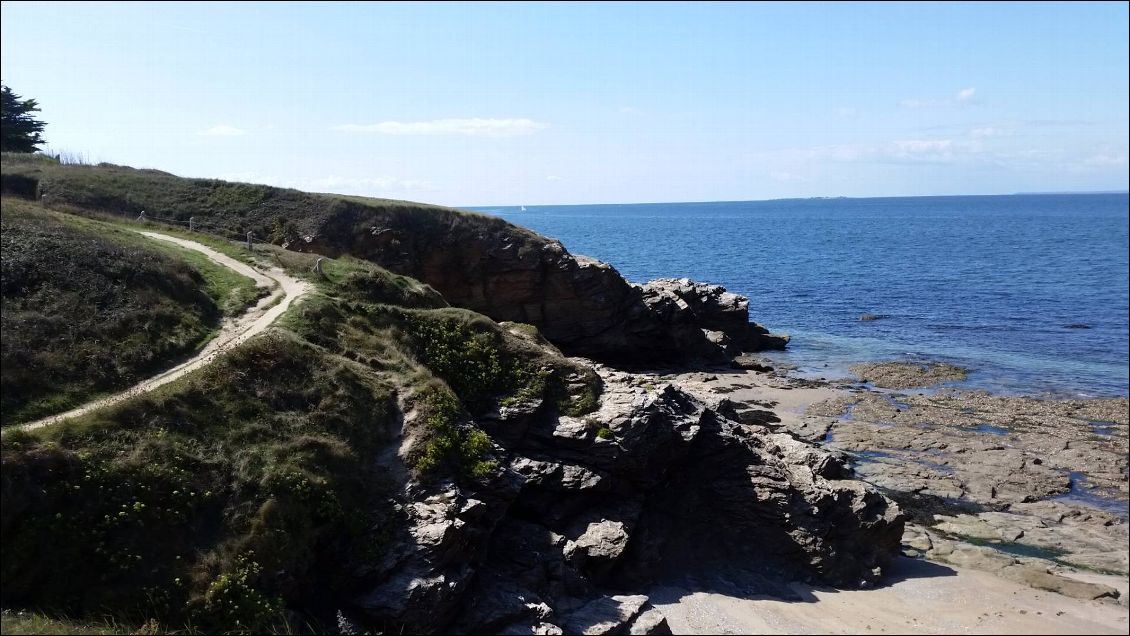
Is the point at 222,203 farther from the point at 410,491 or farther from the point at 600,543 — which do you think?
the point at 600,543

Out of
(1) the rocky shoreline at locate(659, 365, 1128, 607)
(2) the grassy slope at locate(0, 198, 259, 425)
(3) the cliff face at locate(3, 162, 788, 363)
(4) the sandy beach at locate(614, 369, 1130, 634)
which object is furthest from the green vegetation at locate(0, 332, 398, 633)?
(3) the cliff face at locate(3, 162, 788, 363)

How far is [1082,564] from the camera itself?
2747 centimetres

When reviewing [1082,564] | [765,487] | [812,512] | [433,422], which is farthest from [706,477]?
[1082,564]

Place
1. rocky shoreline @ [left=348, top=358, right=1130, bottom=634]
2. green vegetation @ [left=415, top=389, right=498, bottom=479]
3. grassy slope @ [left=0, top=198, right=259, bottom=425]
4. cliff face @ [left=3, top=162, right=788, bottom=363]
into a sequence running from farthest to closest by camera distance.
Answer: cliff face @ [left=3, top=162, right=788, bottom=363] → green vegetation @ [left=415, top=389, right=498, bottom=479] → rocky shoreline @ [left=348, top=358, right=1130, bottom=634] → grassy slope @ [left=0, top=198, right=259, bottom=425]

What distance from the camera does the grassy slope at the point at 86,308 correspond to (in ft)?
67.4

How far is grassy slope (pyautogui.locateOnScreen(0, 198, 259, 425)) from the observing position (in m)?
20.5

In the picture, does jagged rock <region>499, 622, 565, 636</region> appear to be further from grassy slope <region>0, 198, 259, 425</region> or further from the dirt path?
grassy slope <region>0, 198, 259, 425</region>

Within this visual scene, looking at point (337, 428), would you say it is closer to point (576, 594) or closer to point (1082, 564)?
point (576, 594)

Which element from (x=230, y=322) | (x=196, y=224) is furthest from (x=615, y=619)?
(x=196, y=224)

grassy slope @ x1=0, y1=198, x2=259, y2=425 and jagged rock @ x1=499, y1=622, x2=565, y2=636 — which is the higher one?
grassy slope @ x1=0, y1=198, x2=259, y2=425

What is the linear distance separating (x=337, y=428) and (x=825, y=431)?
30799 millimetres

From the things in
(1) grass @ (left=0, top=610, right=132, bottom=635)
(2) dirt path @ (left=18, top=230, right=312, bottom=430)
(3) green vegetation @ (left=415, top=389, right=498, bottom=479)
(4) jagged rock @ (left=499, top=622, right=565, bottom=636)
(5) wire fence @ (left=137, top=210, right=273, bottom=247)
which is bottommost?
(4) jagged rock @ (left=499, top=622, right=565, bottom=636)

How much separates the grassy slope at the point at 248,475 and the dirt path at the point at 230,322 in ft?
3.05

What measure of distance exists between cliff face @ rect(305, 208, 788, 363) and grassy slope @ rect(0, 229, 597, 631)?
25.8 metres
